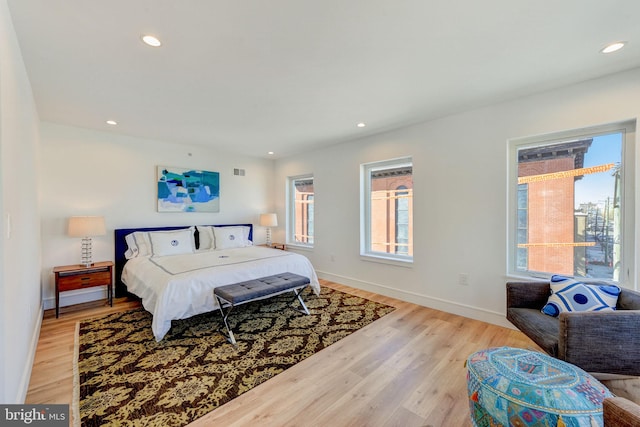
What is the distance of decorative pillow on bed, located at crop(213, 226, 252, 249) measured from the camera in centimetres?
458

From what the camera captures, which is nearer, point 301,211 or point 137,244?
point 137,244

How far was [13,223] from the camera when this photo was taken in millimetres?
1648

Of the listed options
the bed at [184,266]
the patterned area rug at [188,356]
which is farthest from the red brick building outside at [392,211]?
the bed at [184,266]

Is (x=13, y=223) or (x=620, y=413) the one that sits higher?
(x=13, y=223)

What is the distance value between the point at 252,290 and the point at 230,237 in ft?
6.94

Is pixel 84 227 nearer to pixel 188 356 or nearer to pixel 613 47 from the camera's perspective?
pixel 188 356

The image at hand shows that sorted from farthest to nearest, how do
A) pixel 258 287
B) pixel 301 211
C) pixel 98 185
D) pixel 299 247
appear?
pixel 301 211, pixel 299 247, pixel 98 185, pixel 258 287

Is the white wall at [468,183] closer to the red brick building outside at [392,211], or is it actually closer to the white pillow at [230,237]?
the red brick building outside at [392,211]

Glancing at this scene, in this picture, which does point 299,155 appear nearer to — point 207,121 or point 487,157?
point 207,121

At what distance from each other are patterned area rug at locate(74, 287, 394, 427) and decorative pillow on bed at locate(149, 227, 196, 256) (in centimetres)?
86

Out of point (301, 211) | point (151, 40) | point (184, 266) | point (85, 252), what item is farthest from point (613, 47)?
point (85, 252)

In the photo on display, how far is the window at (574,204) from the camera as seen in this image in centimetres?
239

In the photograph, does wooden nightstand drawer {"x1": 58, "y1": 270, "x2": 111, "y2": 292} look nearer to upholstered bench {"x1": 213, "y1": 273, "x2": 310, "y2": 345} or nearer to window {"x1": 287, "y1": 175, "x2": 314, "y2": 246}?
upholstered bench {"x1": 213, "y1": 273, "x2": 310, "y2": 345}

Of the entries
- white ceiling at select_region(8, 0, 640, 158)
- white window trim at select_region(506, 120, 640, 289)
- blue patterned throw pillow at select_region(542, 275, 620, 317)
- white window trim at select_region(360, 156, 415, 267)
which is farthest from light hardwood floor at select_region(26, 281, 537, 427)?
white ceiling at select_region(8, 0, 640, 158)
